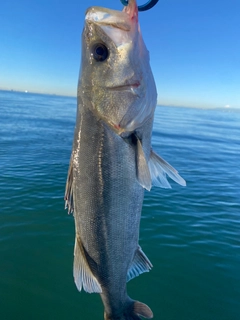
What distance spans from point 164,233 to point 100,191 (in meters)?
7.67

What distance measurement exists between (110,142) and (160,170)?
0.78 meters

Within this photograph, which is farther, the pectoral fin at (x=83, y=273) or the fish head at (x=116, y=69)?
the pectoral fin at (x=83, y=273)

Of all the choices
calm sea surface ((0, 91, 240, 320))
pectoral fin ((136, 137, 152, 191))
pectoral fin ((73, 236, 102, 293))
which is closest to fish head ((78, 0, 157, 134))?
pectoral fin ((136, 137, 152, 191))

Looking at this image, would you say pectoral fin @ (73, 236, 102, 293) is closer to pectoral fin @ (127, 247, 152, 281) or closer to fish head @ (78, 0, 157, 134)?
pectoral fin @ (127, 247, 152, 281)

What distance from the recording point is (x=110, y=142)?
112 inches

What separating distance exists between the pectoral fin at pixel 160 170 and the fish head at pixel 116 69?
54cm

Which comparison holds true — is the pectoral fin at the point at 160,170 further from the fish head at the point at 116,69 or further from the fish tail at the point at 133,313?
the fish tail at the point at 133,313

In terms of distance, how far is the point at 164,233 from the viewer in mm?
9891

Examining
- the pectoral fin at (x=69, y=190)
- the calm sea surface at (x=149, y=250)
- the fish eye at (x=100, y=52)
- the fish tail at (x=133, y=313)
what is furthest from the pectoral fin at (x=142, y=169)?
the calm sea surface at (x=149, y=250)

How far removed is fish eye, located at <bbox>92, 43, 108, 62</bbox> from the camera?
282 centimetres

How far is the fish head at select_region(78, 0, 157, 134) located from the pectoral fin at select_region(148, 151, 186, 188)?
0.54 m

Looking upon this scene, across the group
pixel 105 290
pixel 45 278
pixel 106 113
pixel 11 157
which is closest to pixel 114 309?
pixel 105 290

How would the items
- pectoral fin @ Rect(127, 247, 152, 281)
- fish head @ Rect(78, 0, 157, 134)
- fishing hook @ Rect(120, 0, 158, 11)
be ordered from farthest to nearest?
pectoral fin @ Rect(127, 247, 152, 281) < fishing hook @ Rect(120, 0, 158, 11) < fish head @ Rect(78, 0, 157, 134)

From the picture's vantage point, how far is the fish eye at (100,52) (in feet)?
9.25
